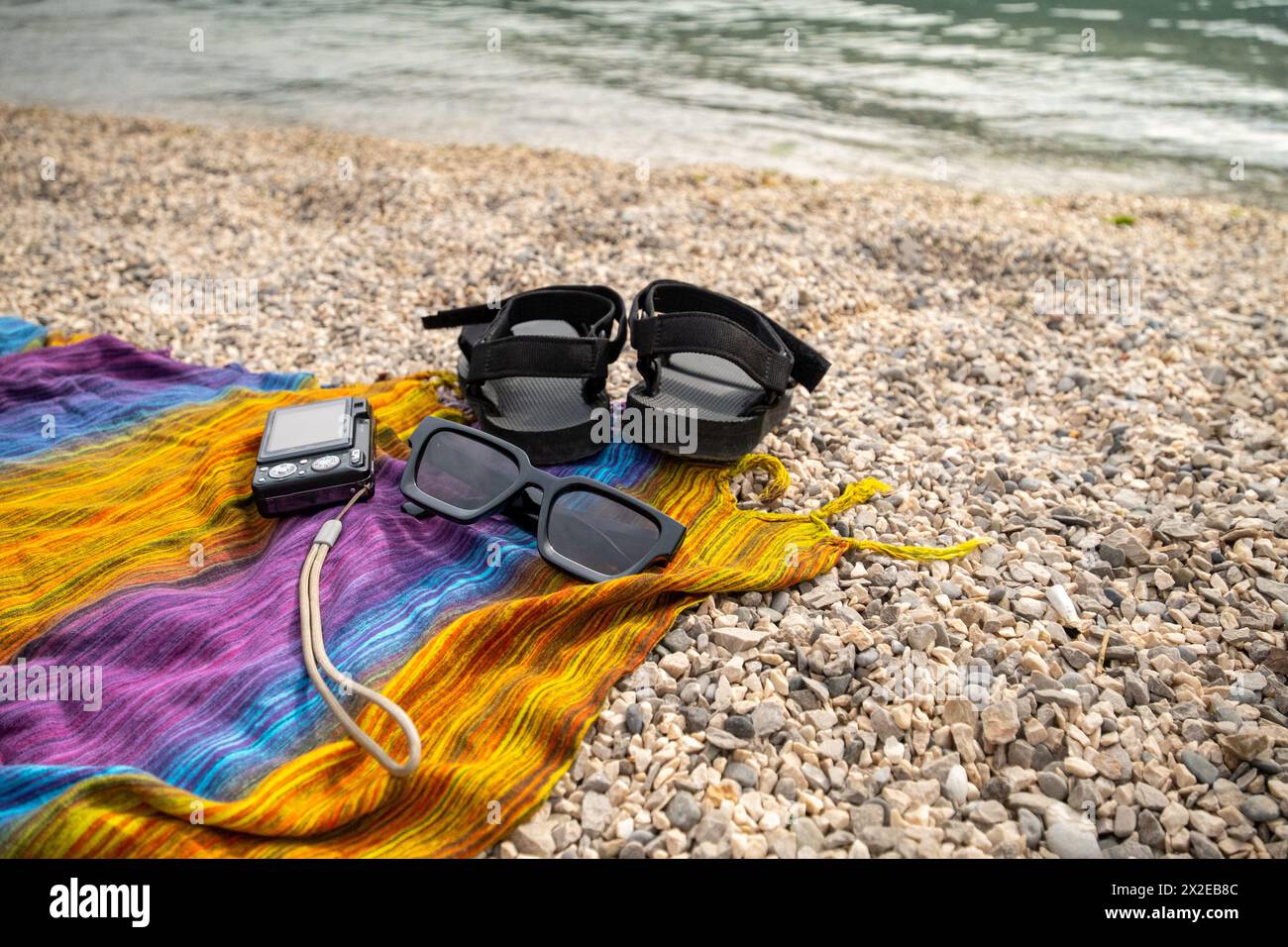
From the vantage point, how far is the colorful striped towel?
1832 millimetres

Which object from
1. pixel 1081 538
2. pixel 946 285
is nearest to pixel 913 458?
pixel 1081 538

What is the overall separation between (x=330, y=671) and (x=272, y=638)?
32 cm

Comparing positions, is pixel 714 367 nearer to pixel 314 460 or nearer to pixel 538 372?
pixel 538 372

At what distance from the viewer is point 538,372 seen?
10.2ft

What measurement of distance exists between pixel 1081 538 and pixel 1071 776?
1103 mm

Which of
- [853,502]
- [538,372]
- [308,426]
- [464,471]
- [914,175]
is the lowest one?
[853,502]

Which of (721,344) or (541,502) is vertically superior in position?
(721,344)

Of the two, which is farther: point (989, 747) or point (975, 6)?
point (975, 6)

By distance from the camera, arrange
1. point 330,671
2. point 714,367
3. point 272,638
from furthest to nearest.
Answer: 1. point 714,367
2. point 272,638
3. point 330,671

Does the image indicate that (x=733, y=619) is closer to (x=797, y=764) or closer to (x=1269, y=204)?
(x=797, y=764)

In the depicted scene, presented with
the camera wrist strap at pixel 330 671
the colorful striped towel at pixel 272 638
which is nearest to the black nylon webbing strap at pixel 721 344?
the colorful striped towel at pixel 272 638

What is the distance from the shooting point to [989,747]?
2.09 m

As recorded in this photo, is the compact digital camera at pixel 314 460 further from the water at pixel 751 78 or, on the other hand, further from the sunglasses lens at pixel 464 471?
the water at pixel 751 78

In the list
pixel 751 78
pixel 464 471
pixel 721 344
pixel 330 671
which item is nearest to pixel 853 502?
pixel 721 344
